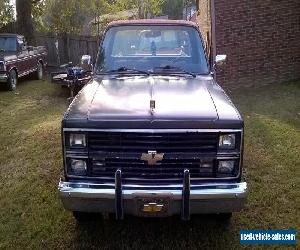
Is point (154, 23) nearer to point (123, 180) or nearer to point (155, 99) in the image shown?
point (155, 99)

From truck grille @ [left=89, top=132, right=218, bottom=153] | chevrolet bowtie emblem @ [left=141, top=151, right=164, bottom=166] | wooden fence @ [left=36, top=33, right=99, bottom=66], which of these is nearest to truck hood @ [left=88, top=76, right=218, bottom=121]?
truck grille @ [left=89, top=132, right=218, bottom=153]

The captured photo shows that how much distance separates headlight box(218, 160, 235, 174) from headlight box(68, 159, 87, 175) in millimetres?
1290

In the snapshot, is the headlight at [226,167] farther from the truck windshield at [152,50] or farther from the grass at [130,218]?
the truck windshield at [152,50]

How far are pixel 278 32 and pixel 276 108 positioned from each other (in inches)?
116

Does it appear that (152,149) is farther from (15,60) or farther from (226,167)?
(15,60)

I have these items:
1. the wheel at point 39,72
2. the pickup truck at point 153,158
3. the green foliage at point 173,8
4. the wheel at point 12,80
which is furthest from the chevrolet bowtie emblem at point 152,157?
the green foliage at point 173,8

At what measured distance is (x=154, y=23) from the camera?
581 cm

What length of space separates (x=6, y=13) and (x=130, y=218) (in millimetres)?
18206

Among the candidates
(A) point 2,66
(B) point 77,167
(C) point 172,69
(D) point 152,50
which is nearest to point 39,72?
(A) point 2,66

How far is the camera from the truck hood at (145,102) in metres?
3.78

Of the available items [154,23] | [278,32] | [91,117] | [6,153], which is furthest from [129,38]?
[278,32]

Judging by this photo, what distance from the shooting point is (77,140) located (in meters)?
3.88

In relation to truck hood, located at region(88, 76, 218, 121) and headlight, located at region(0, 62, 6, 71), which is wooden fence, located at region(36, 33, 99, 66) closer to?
headlight, located at region(0, 62, 6, 71)

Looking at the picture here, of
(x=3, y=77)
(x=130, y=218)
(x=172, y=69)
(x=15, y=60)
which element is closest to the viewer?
(x=130, y=218)
